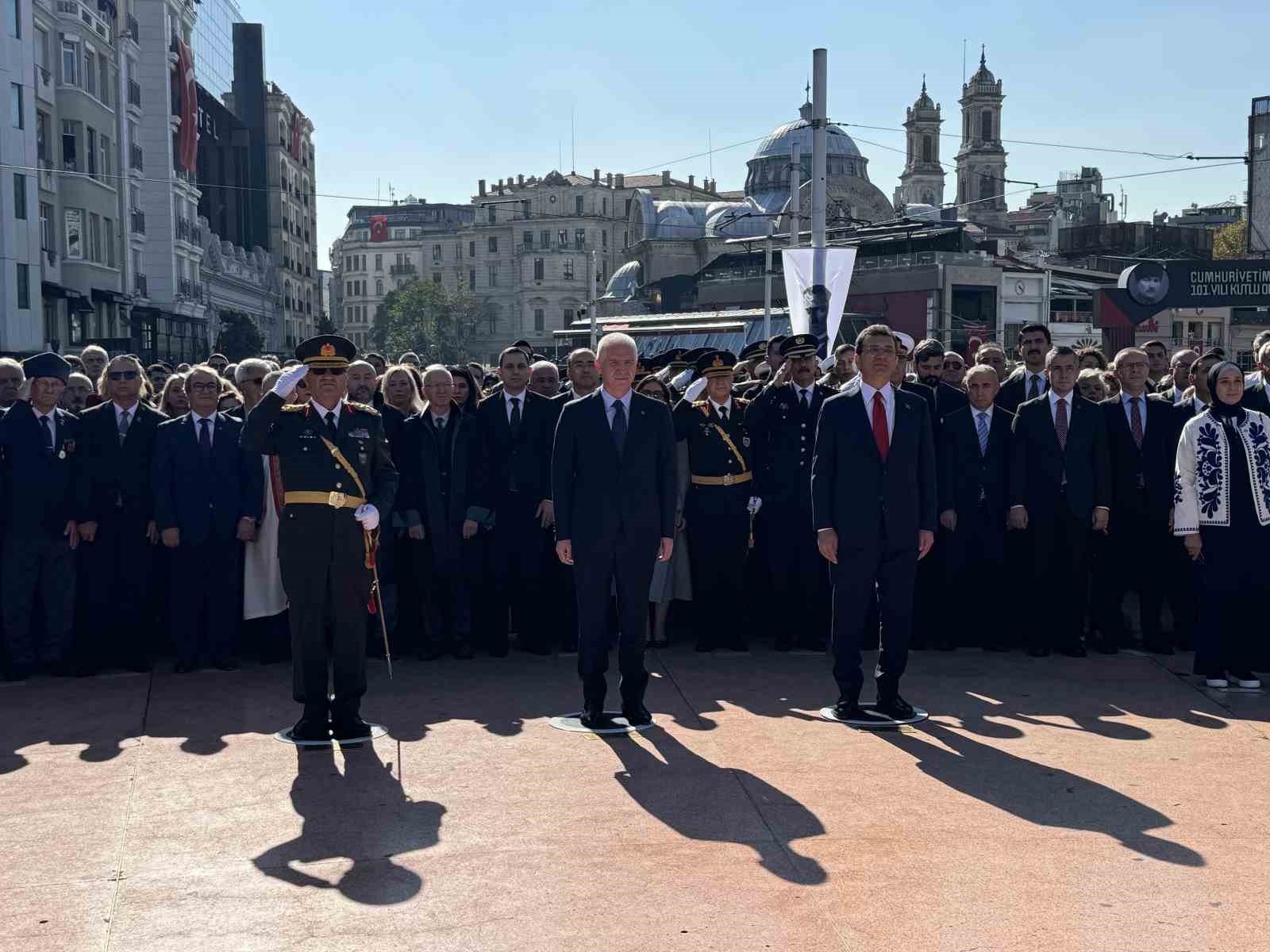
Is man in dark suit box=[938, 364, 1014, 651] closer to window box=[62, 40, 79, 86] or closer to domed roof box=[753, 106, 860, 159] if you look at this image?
window box=[62, 40, 79, 86]

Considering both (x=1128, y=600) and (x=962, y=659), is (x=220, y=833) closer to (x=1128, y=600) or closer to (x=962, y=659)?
(x=962, y=659)

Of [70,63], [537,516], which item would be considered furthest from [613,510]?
[70,63]

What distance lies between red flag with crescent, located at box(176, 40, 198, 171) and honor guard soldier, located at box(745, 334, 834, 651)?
5011 centimetres

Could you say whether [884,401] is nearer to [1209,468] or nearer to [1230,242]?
[1209,468]

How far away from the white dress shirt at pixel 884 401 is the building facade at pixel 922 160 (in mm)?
119165

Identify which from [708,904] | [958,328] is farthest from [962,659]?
[958,328]

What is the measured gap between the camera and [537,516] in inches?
370

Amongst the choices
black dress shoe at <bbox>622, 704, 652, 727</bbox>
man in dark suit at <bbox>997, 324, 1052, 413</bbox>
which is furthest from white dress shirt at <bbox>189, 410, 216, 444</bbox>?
man in dark suit at <bbox>997, 324, 1052, 413</bbox>

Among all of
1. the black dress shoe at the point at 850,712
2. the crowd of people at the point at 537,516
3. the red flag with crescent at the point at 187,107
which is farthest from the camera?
the red flag with crescent at the point at 187,107

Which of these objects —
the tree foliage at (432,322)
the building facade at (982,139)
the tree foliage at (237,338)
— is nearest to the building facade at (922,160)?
the building facade at (982,139)

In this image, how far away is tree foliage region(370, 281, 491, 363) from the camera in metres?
121

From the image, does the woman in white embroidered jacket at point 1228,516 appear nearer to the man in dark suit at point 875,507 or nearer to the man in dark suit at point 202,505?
the man in dark suit at point 875,507

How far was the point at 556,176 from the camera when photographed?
134 meters

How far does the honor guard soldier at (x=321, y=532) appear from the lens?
276 inches
